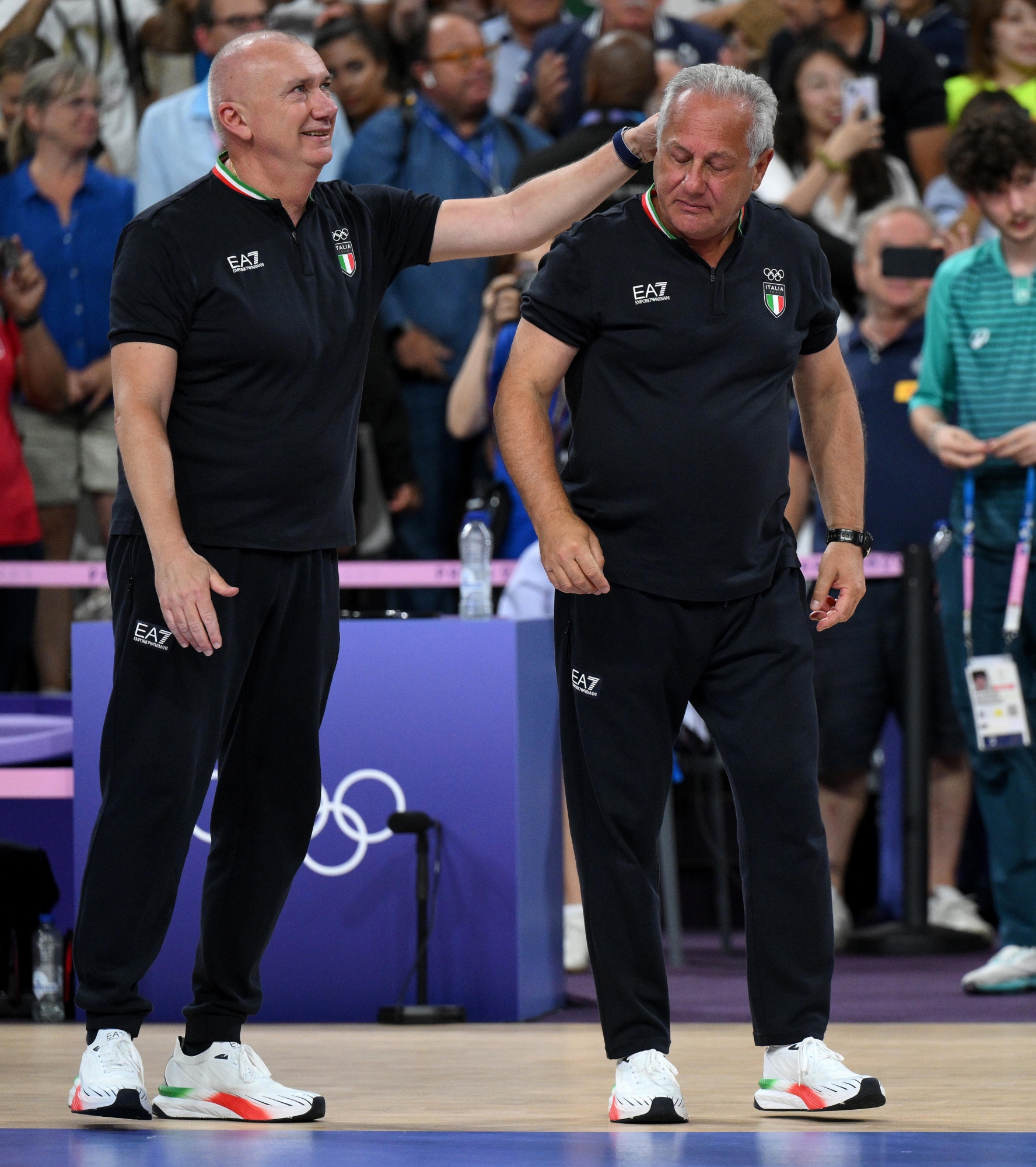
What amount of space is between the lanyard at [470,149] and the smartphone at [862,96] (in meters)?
1.30

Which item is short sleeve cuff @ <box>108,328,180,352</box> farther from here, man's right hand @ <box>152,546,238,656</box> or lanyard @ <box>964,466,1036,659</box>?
lanyard @ <box>964,466,1036,659</box>

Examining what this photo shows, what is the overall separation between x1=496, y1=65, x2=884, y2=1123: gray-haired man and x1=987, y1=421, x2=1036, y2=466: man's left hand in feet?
6.06

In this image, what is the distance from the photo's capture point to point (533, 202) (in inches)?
138

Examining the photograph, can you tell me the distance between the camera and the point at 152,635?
330 cm

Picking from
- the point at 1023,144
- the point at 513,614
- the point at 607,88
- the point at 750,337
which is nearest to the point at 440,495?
the point at 513,614

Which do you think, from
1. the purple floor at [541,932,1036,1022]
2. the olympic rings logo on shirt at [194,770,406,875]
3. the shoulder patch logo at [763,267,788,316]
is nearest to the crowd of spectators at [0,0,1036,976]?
the purple floor at [541,932,1036,1022]

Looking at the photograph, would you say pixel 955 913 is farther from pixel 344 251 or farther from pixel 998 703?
pixel 344 251

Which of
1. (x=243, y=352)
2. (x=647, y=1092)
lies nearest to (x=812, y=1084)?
(x=647, y=1092)

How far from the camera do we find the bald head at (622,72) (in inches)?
255

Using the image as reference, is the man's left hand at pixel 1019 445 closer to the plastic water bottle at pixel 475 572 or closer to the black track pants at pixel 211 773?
the plastic water bottle at pixel 475 572

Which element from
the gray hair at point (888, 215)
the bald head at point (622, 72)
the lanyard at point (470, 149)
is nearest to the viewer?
the gray hair at point (888, 215)

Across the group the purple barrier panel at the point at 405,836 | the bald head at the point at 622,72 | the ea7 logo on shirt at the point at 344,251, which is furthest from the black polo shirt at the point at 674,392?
the bald head at the point at 622,72

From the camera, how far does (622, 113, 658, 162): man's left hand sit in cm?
336

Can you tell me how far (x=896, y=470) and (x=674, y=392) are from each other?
9.82 feet
